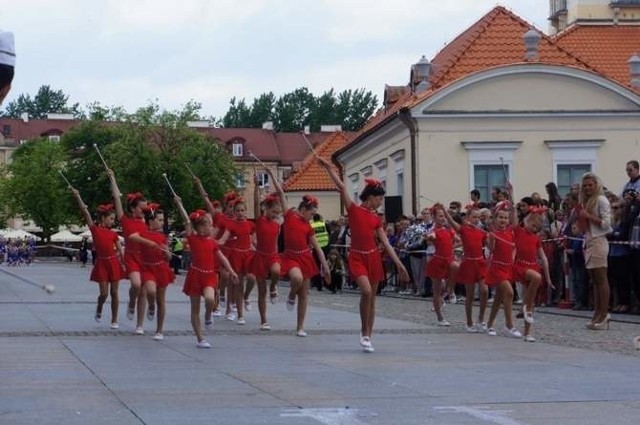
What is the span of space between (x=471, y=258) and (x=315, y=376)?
7.48m

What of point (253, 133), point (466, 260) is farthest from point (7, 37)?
point (253, 133)

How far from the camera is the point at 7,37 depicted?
564 cm

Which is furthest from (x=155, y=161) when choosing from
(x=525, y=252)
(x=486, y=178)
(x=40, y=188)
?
(x=525, y=252)

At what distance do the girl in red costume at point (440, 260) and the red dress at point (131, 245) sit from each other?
4468 mm

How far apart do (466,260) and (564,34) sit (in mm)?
40462

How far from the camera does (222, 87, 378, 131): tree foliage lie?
152m

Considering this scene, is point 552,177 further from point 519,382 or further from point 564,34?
point 519,382

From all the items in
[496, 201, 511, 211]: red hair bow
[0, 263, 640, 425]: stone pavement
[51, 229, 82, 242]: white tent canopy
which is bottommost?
[0, 263, 640, 425]: stone pavement

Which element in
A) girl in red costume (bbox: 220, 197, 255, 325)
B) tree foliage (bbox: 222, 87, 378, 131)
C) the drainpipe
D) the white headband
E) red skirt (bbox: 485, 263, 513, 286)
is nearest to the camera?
the white headband

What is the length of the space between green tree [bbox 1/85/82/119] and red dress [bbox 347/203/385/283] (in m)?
161

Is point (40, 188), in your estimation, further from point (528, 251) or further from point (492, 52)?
point (528, 251)

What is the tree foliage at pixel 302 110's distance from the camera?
499 feet

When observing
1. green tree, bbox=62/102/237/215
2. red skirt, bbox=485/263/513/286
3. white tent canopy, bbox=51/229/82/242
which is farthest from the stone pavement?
white tent canopy, bbox=51/229/82/242

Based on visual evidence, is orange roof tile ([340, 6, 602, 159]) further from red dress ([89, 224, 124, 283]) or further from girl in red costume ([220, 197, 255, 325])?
red dress ([89, 224, 124, 283])
